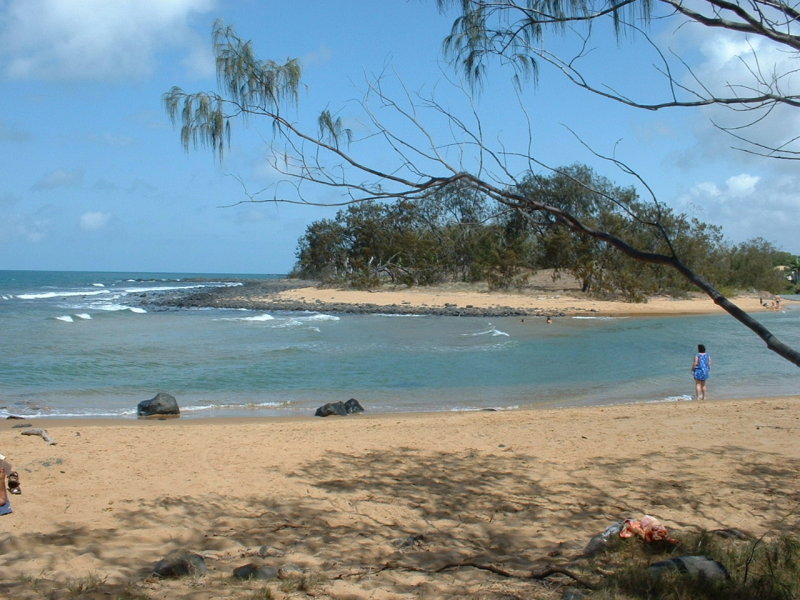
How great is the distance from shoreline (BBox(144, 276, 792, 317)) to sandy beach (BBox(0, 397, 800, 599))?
2861 centimetres

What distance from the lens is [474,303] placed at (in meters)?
44.4

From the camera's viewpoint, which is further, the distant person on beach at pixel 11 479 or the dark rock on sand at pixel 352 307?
the dark rock on sand at pixel 352 307

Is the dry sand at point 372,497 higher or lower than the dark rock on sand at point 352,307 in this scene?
lower

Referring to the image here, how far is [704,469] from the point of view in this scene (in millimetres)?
7168

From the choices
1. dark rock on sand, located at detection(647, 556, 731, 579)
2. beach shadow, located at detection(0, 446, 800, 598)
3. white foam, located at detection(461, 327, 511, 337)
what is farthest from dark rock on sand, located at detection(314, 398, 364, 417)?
white foam, located at detection(461, 327, 511, 337)

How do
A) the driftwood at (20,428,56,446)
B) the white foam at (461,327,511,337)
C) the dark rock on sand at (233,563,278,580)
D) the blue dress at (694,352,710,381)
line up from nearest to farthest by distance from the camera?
the dark rock on sand at (233,563,278,580)
the driftwood at (20,428,56,446)
the blue dress at (694,352,710,381)
the white foam at (461,327,511,337)

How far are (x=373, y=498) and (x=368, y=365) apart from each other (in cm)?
1316

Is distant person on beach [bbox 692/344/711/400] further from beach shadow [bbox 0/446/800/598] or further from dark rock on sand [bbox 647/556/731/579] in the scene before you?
dark rock on sand [bbox 647/556/731/579]

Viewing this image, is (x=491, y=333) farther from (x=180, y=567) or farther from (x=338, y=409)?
(x=180, y=567)

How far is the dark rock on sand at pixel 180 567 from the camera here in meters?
4.42

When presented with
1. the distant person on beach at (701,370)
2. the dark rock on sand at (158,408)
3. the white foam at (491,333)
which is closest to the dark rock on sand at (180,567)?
the dark rock on sand at (158,408)

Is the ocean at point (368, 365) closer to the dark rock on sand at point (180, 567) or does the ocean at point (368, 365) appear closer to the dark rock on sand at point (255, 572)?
the dark rock on sand at point (180, 567)

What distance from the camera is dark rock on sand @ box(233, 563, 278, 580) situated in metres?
4.37

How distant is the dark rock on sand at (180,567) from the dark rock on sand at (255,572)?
227mm
